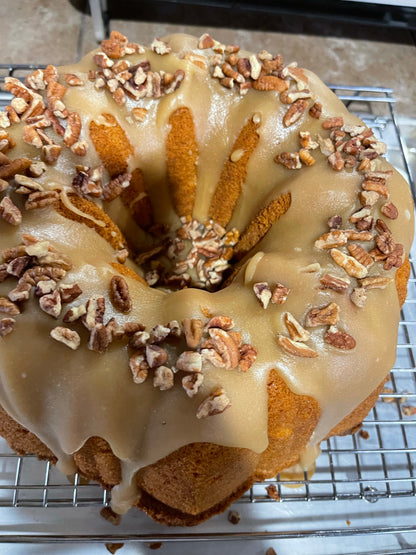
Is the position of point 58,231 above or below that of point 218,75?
below

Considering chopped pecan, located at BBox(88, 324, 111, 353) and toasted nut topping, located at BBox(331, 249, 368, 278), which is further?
toasted nut topping, located at BBox(331, 249, 368, 278)

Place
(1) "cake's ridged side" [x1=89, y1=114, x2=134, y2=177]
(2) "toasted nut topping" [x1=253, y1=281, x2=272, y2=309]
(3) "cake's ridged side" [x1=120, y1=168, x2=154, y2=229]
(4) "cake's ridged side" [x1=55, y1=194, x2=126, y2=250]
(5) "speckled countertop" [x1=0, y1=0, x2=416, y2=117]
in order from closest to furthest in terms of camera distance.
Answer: (2) "toasted nut topping" [x1=253, y1=281, x2=272, y2=309], (4) "cake's ridged side" [x1=55, y1=194, x2=126, y2=250], (1) "cake's ridged side" [x1=89, y1=114, x2=134, y2=177], (3) "cake's ridged side" [x1=120, y1=168, x2=154, y2=229], (5) "speckled countertop" [x1=0, y1=0, x2=416, y2=117]

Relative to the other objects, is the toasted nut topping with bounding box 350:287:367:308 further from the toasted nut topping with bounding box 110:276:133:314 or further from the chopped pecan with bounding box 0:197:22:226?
the chopped pecan with bounding box 0:197:22:226

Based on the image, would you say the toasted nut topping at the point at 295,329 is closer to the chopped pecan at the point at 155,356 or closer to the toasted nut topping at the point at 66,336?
the chopped pecan at the point at 155,356

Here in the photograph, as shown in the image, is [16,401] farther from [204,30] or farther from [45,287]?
[204,30]

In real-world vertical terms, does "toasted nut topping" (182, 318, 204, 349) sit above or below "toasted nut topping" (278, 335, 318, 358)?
above

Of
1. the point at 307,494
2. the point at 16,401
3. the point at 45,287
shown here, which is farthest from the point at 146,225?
the point at 307,494

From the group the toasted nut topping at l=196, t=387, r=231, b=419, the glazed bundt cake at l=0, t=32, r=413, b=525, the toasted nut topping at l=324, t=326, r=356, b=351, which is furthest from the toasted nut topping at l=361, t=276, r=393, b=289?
the toasted nut topping at l=196, t=387, r=231, b=419
